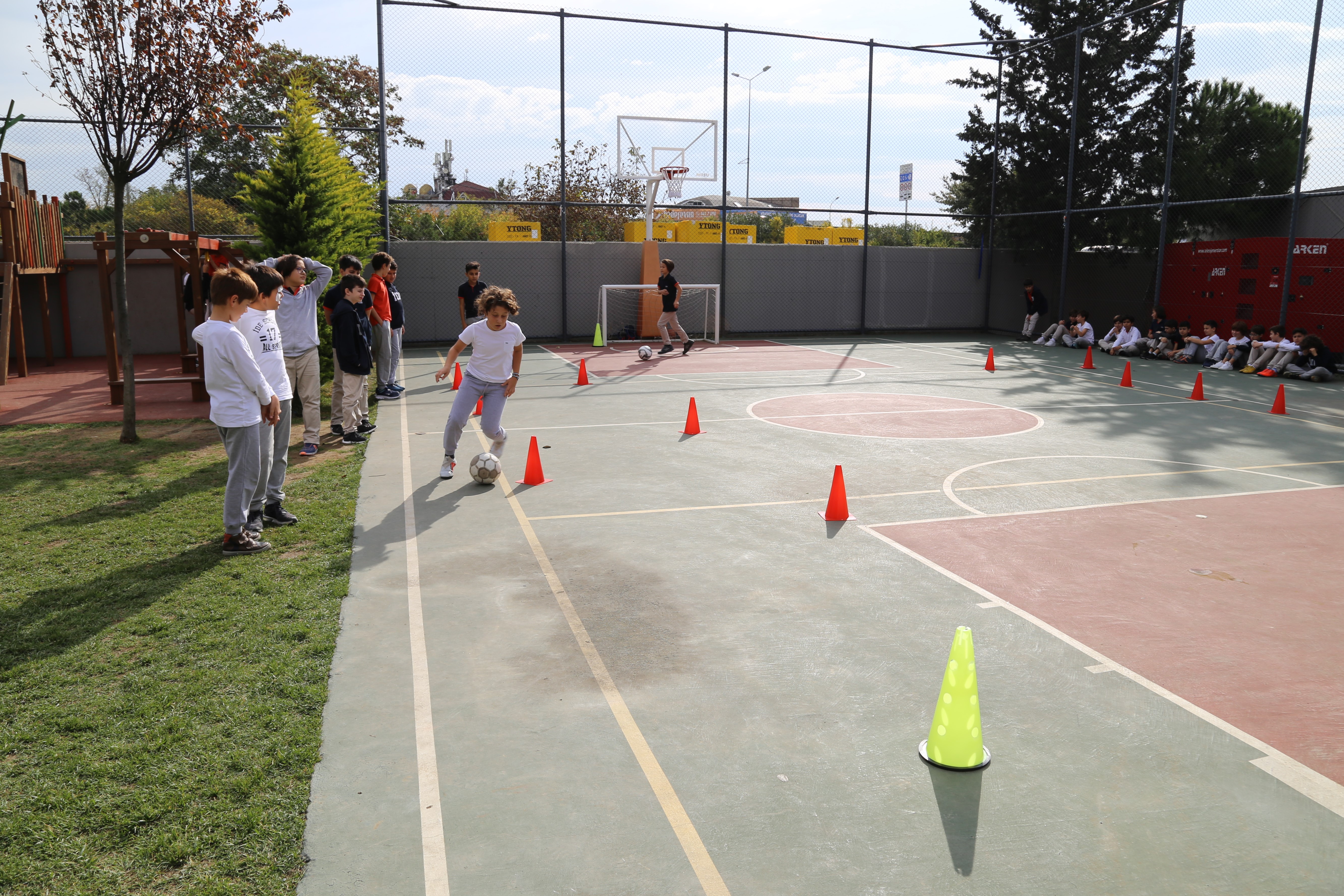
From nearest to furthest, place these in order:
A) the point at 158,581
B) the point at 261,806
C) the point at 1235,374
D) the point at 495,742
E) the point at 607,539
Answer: the point at 261,806
the point at 495,742
the point at 158,581
the point at 607,539
the point at 1235,374

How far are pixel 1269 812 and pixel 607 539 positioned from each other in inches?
177

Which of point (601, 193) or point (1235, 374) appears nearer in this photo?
point (1235, 374)

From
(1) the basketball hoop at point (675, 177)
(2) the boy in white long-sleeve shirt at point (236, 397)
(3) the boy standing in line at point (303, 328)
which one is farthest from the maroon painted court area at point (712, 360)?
(2) the boy in white long-sleeve shirt at point (236, 397)

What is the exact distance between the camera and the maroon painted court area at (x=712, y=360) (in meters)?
17.6

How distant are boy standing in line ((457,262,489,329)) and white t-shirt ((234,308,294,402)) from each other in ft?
25.4

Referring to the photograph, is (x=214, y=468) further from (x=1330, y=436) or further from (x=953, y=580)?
(x=1330, y=436)

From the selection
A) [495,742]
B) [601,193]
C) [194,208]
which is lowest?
[495,742]

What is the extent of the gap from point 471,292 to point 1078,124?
18.0 m

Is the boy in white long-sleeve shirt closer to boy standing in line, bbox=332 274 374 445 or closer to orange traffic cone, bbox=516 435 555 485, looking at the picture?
orange traffic cone, bbox=516 435 555 485

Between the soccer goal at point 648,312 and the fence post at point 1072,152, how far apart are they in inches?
357

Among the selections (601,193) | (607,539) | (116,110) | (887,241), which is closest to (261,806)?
(607,539)

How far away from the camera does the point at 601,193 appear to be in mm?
38438

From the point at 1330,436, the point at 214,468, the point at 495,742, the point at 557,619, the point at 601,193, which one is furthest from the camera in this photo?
the point at 601,193

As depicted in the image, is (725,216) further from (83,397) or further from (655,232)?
(83,397)
